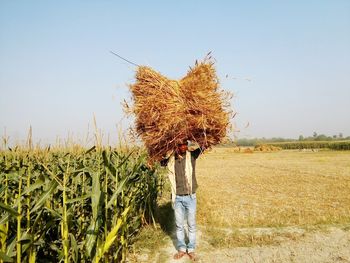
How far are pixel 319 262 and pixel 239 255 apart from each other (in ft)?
4.00

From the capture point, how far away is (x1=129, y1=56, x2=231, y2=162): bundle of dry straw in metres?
5.20

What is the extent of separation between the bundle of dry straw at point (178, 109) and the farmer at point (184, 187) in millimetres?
182

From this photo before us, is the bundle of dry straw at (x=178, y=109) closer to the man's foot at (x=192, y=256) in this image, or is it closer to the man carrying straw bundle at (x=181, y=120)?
the man carrying straw bundle at (x=181, y=120)

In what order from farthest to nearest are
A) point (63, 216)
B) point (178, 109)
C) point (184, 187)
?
point (184, 187) < point (178, 109) < point (63, 216)

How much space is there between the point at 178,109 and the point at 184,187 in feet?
4.31

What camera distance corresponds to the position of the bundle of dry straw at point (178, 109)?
5.20m

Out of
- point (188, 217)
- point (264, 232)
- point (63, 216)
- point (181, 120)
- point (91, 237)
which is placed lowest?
point (264, 232)

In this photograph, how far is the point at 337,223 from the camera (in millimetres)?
7691

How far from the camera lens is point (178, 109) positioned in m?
5.13

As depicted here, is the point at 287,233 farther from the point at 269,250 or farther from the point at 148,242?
the point at 148,242

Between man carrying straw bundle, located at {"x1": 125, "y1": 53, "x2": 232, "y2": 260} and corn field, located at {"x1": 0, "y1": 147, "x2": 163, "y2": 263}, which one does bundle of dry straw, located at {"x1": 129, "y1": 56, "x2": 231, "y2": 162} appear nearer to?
man carrying straw bundle, located at {"x1": 125, "y1": 53, "x2": 232, "y2": 260}

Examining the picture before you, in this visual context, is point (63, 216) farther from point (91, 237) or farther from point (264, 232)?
point (264, 232)

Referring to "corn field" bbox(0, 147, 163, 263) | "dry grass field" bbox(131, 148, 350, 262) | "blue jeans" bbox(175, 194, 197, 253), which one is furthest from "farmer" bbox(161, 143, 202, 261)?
"corn field" bbox(0, 147, 163, 263)

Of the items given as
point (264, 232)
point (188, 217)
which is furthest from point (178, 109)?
point (264, 232)
